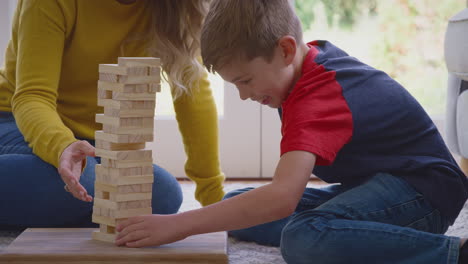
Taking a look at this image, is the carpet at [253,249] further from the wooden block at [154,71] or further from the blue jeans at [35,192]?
the wooden block at [154,71]

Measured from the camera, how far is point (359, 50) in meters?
2.33

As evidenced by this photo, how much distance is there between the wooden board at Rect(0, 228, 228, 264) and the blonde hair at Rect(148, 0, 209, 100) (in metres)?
0.49

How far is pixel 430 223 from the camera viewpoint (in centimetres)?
127

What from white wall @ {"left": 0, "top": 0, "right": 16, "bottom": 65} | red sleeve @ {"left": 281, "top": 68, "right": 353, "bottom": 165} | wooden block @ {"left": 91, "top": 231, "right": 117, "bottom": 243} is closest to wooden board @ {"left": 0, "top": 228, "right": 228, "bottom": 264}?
wooden block @ {"left": 91, "top": 231, "right": 117, "bottom": 243}

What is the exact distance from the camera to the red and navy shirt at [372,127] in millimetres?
1199

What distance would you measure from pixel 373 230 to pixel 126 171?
43 cm

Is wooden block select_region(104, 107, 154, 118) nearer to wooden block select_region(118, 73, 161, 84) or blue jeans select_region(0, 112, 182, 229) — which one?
wooden block select_region(118, 73, 161, 84)

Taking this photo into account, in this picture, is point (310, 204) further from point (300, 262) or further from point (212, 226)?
point (212, 226)

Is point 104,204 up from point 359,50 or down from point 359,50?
down

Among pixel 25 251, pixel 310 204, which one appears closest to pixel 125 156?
pixel 25 251

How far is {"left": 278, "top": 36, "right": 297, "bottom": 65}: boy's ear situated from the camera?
1206 mm

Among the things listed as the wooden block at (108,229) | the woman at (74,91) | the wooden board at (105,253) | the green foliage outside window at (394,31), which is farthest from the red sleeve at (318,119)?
the green foliage outside window at (394,31)

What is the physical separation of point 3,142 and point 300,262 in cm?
74

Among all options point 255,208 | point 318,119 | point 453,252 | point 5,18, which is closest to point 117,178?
point 255,208
